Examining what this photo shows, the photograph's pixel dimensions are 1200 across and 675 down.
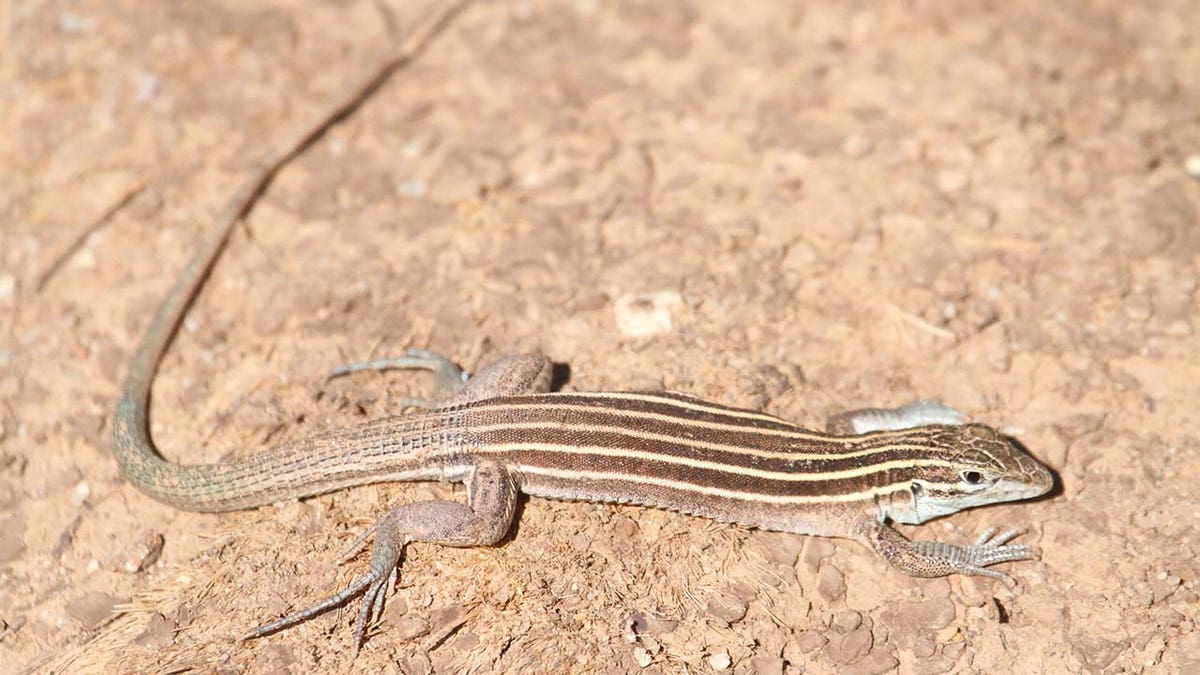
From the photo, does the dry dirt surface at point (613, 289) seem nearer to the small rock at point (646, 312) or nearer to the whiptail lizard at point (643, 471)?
the small rock at point (646, 312)

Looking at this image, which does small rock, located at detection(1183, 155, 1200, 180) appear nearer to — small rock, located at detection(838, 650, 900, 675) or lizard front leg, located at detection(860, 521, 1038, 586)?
lizard front leg, located at detection(860, 521, 1038, 586)

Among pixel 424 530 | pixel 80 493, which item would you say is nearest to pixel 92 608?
pixel 80 493

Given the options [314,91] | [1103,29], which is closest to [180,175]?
[314,91]

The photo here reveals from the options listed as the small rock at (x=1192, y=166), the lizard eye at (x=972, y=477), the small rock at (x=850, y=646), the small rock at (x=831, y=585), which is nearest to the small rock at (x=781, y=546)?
the small rock at (x=831, y=585)

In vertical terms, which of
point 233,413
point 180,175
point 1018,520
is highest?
point 180,175

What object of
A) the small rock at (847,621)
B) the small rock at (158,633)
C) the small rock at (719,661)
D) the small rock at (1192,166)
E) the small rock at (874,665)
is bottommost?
the small rock at (874,665)

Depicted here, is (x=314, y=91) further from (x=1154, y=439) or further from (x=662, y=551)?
(x=1154, y=439)
